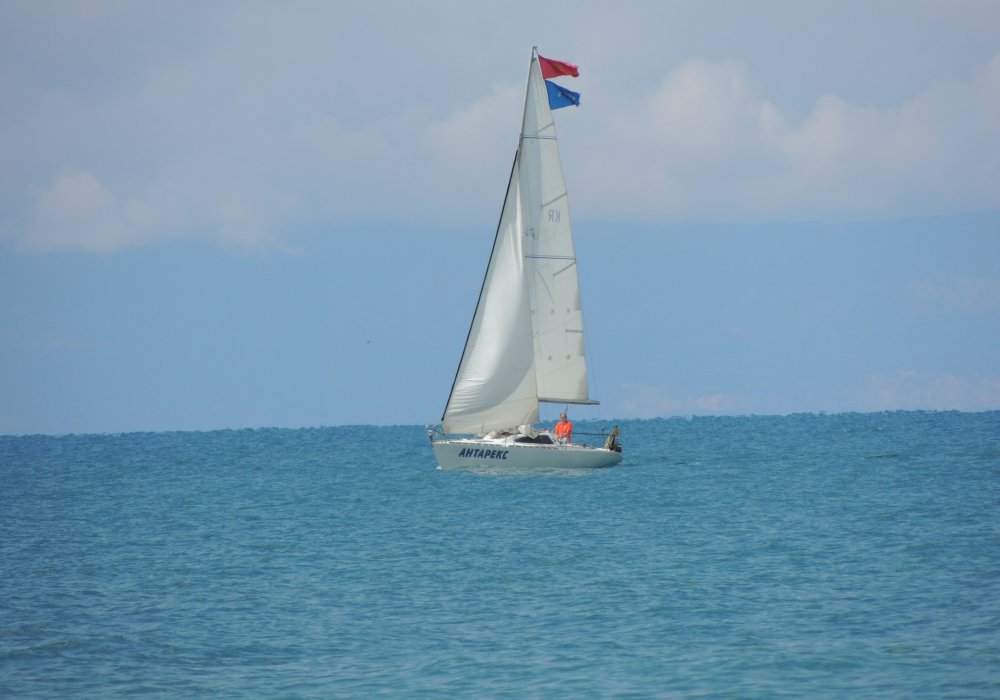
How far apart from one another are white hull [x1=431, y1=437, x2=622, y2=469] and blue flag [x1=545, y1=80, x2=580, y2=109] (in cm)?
1580

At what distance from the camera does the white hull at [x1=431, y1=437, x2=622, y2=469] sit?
51844mm

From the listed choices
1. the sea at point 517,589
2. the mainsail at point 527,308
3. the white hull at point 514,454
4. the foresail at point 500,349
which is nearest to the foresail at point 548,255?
the mainsail at point 527,308

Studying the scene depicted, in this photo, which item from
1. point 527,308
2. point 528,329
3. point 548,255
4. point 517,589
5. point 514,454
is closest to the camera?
point 517,589

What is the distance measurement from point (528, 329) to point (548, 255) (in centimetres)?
357

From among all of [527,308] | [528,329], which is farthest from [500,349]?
[527,308]

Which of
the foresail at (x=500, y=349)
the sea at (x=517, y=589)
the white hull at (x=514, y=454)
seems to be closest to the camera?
the sea at (x=517, y=589)

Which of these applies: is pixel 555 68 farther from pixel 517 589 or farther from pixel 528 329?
pixel 517 589

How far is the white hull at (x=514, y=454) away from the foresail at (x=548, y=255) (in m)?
2.80

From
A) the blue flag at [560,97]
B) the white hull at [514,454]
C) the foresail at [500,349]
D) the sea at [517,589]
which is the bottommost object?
the sea at [517,589]

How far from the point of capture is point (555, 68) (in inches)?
2077

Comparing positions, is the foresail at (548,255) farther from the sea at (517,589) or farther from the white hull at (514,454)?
the sea at (517,589)

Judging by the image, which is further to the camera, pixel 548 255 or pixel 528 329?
pixel 528 329

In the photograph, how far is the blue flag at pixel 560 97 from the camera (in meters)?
53.2

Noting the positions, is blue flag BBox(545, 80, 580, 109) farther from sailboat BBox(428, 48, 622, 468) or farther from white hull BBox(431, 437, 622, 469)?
white hull BBox(431, 437, 622, 469)
